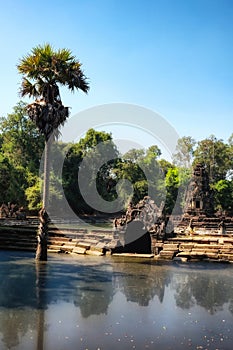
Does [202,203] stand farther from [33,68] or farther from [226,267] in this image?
[33,68]

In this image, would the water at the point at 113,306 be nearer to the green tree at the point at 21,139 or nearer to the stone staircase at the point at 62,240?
the stone staircase at the point at 62,240

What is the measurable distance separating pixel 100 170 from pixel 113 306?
168ft

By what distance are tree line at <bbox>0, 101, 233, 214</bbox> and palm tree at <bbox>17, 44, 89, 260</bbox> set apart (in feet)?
104

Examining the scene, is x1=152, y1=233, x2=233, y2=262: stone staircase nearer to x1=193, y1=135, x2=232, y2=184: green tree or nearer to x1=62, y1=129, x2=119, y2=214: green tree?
x1=62, y1=129, x2=119, y2=214: green tree

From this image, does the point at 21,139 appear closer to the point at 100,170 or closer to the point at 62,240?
the point at 100,170

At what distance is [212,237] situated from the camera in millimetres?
23172

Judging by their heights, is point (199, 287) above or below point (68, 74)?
below

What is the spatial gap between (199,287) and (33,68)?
40.6 feet

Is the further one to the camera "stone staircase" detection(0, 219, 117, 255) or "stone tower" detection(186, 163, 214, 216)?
"stone tower" detection(186, 163, 214, 216)

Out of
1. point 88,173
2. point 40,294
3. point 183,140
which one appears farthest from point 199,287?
point 183,140

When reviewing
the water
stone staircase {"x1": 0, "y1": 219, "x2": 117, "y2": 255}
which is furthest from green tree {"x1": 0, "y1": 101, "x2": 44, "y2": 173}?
the water

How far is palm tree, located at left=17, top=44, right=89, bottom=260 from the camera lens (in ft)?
58.2

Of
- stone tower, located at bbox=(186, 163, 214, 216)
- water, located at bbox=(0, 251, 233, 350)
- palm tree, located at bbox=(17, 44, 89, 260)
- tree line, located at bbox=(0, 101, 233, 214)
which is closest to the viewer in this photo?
water, located at bbox=(0, 251, 233, 350)

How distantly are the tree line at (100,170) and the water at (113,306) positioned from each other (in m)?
35.1
